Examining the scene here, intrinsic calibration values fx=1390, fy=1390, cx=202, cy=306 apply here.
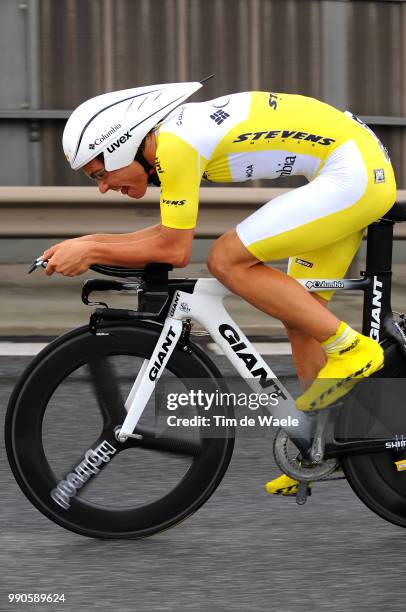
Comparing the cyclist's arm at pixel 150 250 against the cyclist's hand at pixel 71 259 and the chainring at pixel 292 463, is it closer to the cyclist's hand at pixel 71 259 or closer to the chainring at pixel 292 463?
the cyclist's hand at pixel 71 259

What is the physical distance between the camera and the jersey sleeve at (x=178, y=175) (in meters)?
4.39

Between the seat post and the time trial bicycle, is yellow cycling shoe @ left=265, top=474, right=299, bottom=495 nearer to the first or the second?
the time trial bicycle

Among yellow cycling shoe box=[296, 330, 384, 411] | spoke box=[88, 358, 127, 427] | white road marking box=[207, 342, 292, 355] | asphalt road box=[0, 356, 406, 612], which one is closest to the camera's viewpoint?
asphalt road box=[0, 356, 406, 612]

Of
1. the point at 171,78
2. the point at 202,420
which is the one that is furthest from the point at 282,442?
the point at 171,78

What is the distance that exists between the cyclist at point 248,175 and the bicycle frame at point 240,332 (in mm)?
92

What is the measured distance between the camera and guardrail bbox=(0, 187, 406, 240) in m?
9.49

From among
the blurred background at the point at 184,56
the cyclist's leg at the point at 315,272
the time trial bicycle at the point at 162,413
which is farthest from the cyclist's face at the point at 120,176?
the blurred background at the point at 184,56

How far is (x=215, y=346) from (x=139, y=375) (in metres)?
0.29

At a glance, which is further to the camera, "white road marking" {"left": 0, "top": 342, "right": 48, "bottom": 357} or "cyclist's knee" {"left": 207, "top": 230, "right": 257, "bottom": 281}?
"white road marking" {"left": 0, "top": 342, "right": 48, "bottom": 357}

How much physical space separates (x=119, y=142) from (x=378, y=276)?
0.99 m

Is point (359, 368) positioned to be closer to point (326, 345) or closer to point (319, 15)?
point (326, 345)

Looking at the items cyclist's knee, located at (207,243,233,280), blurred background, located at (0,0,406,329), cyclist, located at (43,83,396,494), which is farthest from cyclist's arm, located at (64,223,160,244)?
blurred background, located at (0,0,406,329)

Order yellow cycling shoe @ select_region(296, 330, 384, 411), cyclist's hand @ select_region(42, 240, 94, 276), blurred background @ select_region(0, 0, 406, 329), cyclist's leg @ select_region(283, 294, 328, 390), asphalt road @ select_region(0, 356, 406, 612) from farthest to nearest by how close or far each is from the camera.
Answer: blurred background @ select_region(0, 0, 406, 329), cyclist's leg @ select_region(283, 294, 328, 390), yellow cycling shoe @ select_region(296, 330, 384, 411), cyclist's hand @ select_region(42, 240, 94, 276), asphalt road @ select_region(0, 356, 406, 612)

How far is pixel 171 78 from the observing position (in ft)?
39.5
